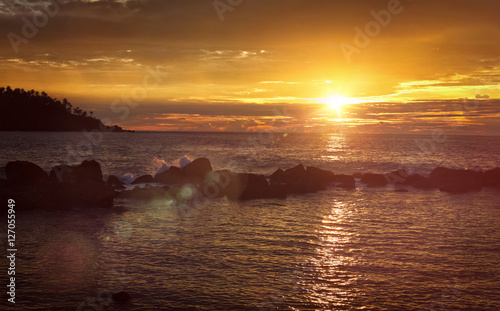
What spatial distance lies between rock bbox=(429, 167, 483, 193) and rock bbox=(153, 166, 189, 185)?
2785 cm

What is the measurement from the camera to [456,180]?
42094mm

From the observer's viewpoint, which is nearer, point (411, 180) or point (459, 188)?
point (459, 188)

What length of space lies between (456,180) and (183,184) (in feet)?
97.6

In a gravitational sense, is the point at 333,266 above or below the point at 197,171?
below

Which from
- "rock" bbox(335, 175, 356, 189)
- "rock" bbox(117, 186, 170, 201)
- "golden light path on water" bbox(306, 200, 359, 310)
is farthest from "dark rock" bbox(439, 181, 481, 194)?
"rock" bbox(117, 186, 170, 201)

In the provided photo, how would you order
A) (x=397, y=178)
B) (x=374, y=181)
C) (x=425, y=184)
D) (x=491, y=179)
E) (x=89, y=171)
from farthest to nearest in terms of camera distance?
1. (x=397, y=178)
2. (x=374, y=181)
3. (x=491, y=179)
4. (x=425, y=184)
5. (x=89, y=171)

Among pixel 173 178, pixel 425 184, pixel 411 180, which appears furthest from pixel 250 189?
pixel 411 180

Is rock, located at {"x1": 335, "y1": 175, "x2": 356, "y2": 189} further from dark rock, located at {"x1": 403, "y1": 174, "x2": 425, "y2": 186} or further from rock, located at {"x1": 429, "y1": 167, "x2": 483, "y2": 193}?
rock, located at {"x1": 429, "y1": 167, "x2": 483, "y2": 193}

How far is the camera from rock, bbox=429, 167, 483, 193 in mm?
40303

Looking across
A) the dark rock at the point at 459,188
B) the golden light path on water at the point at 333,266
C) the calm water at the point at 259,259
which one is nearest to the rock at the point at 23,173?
the calm water at the point at 259,259

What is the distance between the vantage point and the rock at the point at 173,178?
40.7 meters

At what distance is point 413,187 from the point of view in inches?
1726

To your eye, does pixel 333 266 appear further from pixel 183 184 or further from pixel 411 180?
pixel 411 180

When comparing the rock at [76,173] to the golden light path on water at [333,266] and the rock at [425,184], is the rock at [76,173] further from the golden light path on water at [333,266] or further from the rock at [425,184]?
the rock at [425,184]
